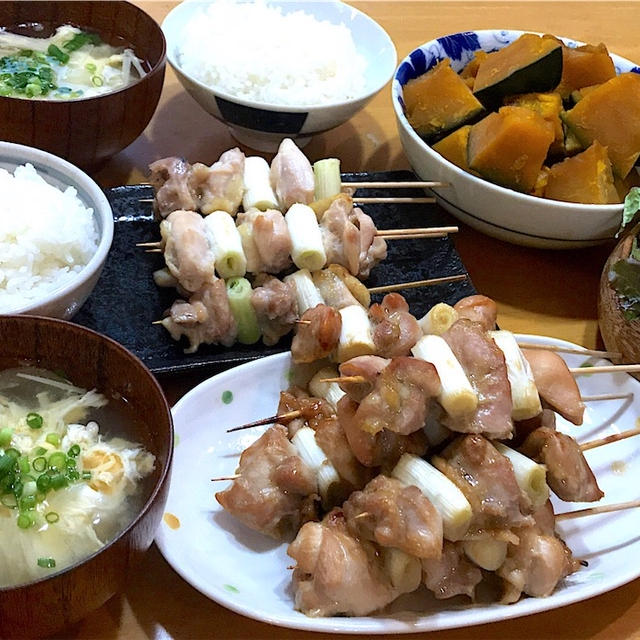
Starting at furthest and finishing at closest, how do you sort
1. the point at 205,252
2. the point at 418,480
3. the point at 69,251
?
1. the point at 205,252
2. the point at 69,251
3. the point at 418,480

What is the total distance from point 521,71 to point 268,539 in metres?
2.03

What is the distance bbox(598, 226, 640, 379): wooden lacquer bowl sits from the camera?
2.37 m

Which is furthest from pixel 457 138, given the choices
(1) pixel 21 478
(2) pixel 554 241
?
(1) pixel 21 478

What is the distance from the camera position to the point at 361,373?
1.81 m

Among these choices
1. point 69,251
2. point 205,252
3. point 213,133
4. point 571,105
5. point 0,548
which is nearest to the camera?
point 0,548

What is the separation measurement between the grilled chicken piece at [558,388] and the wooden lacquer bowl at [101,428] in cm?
98

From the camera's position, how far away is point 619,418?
90.1 inches

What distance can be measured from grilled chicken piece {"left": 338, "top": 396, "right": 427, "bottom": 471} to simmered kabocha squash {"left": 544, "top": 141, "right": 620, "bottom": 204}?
1.33m

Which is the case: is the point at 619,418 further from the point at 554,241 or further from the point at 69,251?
the point at 69,251

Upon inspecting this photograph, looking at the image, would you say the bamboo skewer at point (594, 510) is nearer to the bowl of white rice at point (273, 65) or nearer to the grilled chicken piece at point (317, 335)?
the grilled chicken piece at point (317, 335)

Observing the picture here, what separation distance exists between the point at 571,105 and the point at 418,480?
196 cm

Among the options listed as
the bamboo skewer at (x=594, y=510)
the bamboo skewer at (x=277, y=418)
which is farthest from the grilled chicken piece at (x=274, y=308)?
the bamboo skewer at (x=594, y=510)

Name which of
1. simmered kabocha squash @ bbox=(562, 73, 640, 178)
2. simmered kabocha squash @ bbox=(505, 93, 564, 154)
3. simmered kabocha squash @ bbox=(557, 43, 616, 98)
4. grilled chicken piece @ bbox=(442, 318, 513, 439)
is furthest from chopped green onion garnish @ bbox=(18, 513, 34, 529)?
simmered kabocha squash @ bbox=(557, 43, 616, 98)

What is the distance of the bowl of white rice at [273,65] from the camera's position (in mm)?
2930
